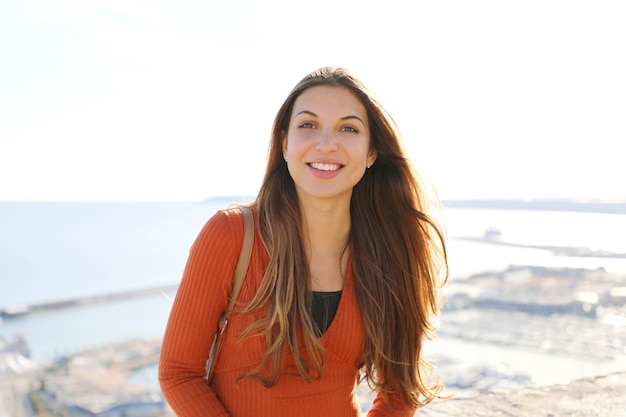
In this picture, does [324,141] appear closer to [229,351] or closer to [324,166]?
[324,166]

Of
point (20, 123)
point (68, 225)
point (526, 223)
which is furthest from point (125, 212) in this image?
point (526, 223)

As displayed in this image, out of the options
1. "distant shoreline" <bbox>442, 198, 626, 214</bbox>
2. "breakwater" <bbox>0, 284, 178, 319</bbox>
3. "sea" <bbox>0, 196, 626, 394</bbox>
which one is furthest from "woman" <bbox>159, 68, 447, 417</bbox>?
"breakwater" <bbox>0, 284, 178, 319</bbox>

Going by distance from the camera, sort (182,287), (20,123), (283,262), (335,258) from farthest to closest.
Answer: (20,123) < (335,258) < (283,262) < (182,287)

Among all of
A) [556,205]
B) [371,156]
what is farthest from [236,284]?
[556,205]

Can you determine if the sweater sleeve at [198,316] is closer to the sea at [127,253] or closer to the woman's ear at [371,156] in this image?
the sea at [127,253]

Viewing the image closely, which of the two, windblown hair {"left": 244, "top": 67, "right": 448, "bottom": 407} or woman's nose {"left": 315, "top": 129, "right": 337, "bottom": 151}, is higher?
woman's nose {"left": 315, "top": 129, "right": 337, "bottom": 151}

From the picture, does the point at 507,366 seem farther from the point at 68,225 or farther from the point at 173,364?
the point at 68,225

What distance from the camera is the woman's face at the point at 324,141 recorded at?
5.39 ft

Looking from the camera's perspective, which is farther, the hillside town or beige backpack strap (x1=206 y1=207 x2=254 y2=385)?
the hillside town

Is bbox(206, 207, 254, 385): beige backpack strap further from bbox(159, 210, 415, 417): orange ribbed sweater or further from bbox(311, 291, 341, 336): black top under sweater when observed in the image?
bbox(311, 291, 341, 336): black top under sweater

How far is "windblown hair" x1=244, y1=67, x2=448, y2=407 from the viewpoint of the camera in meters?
1.58

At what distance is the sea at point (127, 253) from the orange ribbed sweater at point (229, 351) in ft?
0.59

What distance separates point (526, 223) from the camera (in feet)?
48.3

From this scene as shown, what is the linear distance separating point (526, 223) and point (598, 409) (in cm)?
1302
